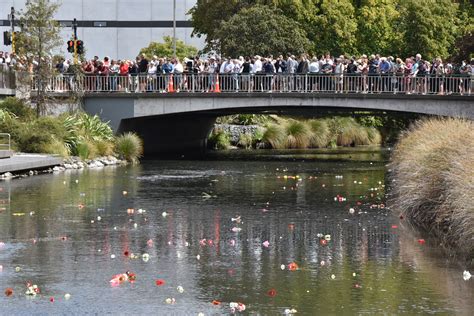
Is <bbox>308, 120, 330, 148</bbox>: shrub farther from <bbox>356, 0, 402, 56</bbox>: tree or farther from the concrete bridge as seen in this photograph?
the concrete bridge

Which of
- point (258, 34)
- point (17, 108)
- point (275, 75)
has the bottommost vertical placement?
point (17, 108)

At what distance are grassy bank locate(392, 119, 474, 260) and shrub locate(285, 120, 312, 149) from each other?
3180 cm

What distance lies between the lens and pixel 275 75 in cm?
4712

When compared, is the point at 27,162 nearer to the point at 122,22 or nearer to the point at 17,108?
the point at 17,108

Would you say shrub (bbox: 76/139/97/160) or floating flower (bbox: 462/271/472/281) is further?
shrub (bbox: 76/139/97/160)

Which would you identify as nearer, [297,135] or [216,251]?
[216,251]

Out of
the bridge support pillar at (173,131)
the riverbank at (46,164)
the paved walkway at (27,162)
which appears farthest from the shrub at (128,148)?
the paved walkway at (27,162)

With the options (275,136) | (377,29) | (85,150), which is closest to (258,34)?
(275,136)

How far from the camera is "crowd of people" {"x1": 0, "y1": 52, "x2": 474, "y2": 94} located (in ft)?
151

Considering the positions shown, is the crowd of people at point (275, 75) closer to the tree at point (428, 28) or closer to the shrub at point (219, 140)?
the shrub at point (219, 140)

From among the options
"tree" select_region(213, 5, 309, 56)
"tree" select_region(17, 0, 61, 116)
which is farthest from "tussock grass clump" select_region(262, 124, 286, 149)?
"tree" select_region(17, 0, 61, 116)

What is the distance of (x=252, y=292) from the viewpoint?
15961 mm

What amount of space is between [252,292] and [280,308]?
110 cm

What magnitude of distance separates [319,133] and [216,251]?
41761mm
